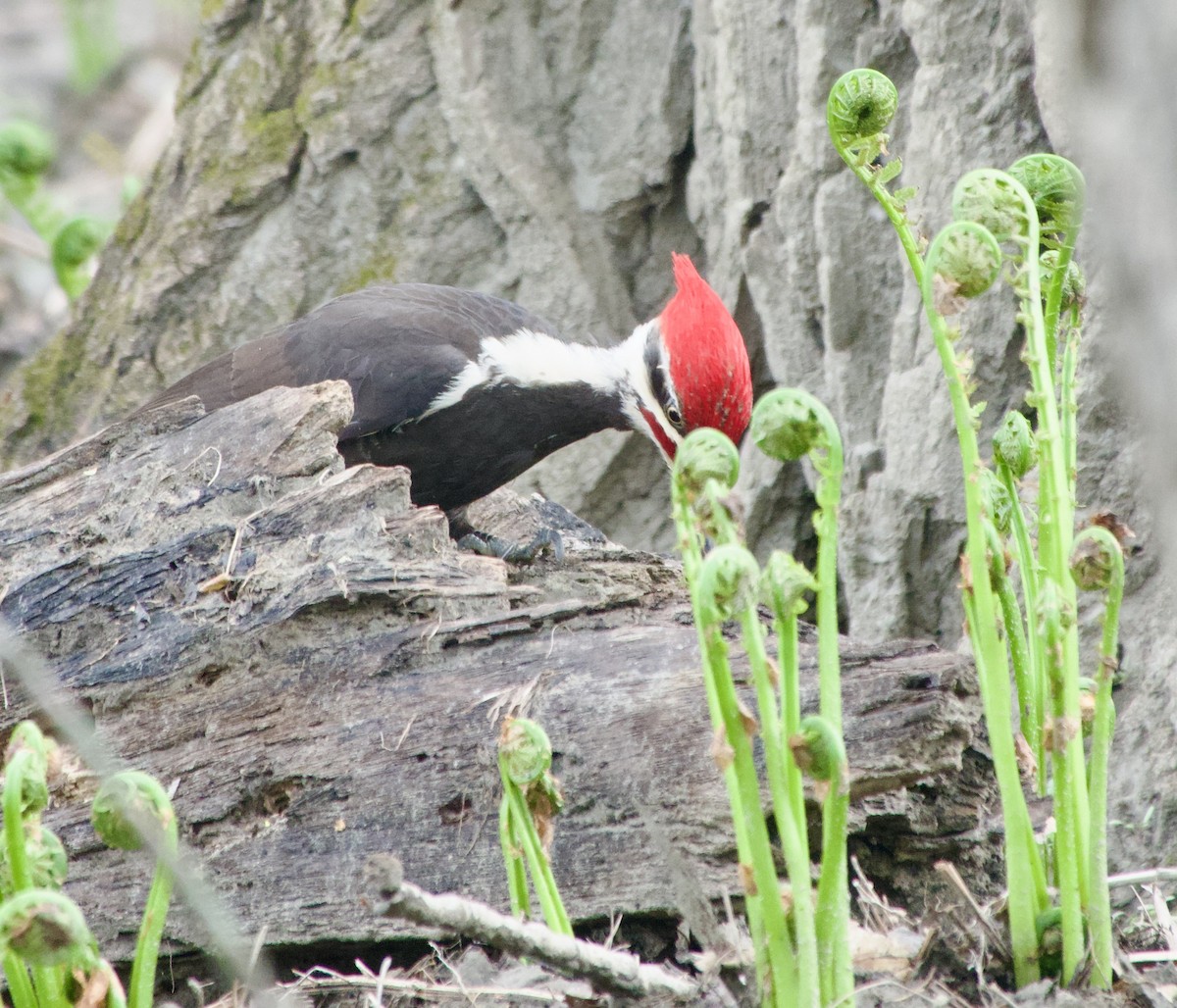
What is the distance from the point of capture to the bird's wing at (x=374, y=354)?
3760 mm

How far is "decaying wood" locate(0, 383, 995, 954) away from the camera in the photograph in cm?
224

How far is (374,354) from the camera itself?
3803 mm

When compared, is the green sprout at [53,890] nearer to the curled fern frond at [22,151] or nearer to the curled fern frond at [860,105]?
the curled fern frond at [860,105]

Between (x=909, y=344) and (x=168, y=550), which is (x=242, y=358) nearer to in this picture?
(x=168, y=550)

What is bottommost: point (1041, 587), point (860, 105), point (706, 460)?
point (1041, 587)

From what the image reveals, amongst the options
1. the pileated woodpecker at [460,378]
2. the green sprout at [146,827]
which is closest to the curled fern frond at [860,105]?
the green sprout at [146,827]

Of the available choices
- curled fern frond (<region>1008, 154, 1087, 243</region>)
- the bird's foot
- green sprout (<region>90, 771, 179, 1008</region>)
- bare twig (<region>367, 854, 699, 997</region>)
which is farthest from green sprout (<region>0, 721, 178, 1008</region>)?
the bird's foot

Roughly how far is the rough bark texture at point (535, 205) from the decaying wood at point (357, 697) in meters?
1.39

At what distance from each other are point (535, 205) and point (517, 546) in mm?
1466

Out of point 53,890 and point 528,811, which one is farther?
point 528,811

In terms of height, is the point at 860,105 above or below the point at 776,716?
above

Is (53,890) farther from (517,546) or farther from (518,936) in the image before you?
(517,546)

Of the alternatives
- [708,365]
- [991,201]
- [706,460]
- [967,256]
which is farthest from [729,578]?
[708,365]

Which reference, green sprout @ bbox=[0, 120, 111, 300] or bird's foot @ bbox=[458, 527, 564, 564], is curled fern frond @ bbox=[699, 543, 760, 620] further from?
green sprout @ bbox=[0, 120, 111, 300]
